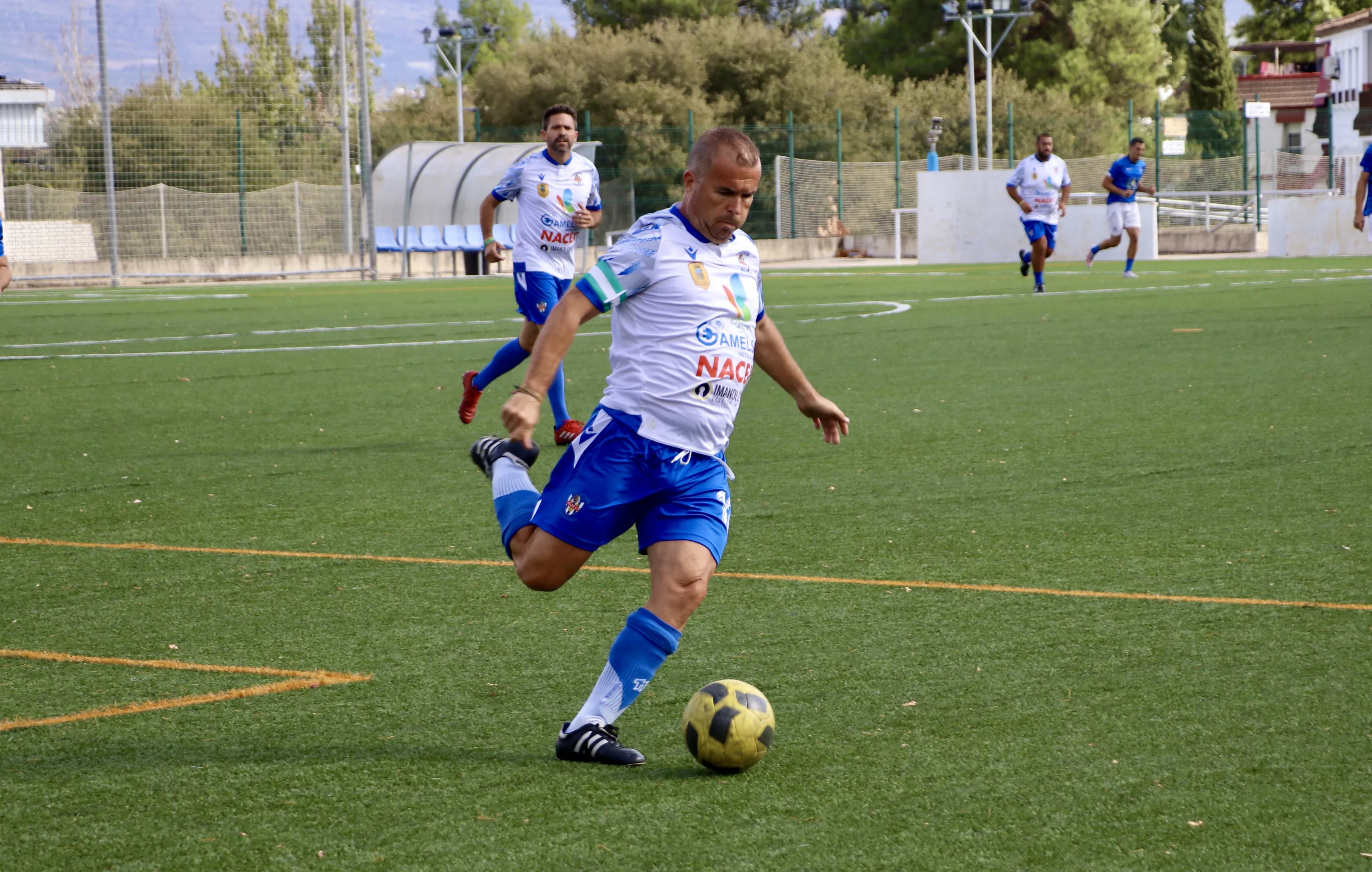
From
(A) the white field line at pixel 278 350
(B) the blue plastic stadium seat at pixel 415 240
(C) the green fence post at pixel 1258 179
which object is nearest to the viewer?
(A) the white field line at pixel 278 350

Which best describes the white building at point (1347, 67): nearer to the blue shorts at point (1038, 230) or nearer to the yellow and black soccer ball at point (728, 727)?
the blue shorts at point (1038, 230)

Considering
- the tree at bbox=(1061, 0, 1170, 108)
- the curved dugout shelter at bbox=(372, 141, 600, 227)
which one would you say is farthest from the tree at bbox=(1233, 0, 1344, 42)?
the curved dugout shelter at bbox=(372, 141, 600, 227)

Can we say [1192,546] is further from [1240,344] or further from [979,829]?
[1240,344]

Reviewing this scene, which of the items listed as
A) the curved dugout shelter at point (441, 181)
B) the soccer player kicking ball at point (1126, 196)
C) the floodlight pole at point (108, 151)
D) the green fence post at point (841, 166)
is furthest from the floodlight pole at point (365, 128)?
the soccer player kicking ball at point (1126, 196)

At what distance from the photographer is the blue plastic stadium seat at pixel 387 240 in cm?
3612

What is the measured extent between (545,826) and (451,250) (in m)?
33.7

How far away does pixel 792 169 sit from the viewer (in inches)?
1624

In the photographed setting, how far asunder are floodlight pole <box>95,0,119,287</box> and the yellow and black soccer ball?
2883 centimetres

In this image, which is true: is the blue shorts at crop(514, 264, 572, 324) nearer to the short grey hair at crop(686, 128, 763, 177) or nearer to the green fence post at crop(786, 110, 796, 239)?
the short grey hair at crop(686, 128, 763, 177)

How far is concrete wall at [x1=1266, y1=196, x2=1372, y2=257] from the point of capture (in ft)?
110

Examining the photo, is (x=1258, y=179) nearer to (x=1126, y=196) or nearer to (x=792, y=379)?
(x=1126, y=196)

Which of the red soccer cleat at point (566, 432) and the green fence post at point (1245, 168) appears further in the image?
the green fence post at point (1245, 168)

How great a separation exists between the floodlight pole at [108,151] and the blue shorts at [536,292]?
22.1 m

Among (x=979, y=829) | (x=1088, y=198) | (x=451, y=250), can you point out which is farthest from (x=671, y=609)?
(x=1088, y=198)
